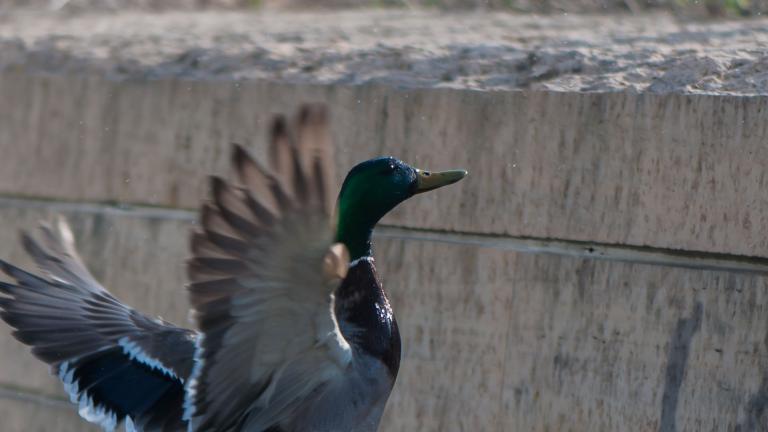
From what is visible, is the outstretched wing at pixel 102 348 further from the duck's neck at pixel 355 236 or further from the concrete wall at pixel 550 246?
the concrete wall at pixel 550 246

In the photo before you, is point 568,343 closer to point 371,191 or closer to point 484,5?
point 371,191

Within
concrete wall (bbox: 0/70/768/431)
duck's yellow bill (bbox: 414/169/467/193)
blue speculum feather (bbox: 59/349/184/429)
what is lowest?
blue speculum feather (bbox: 59/349/184/429)

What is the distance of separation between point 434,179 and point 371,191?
251 mm

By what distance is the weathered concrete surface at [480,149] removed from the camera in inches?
177

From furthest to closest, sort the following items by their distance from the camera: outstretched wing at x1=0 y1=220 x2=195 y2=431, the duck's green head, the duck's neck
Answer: outstretched wing at x1=0 y1=220 x2=195 y2=431 → the duck's neck → the duck's green head

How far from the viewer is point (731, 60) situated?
4926 mm

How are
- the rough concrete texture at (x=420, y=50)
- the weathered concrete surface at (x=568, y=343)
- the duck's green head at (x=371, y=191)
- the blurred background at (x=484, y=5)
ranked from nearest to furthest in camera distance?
the duck's green head at (x=371, y=191) < the weathered concrete surface at (x=568, y=343) < the rough concrete texture at (x=420, y=50) < the blurred background at (x=484, y=5)

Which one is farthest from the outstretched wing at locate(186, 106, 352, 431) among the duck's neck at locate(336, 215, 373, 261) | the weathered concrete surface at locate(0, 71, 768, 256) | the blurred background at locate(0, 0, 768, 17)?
the blurred background at locate(0, 0, 768, 17)

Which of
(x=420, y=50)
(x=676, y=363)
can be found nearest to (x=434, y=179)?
(x=676, y=363)

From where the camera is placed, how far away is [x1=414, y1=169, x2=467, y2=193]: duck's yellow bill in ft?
13.8

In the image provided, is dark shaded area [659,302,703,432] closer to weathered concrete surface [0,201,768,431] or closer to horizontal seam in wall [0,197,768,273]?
weathered concrete surface [0,201,768,431]

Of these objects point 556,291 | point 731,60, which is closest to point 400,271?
point 556,291

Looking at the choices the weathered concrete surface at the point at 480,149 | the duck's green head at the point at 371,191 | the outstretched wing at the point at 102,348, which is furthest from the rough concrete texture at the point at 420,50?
the outstretched wing at the point at 102,348

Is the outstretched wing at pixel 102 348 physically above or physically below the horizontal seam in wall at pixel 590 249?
below
